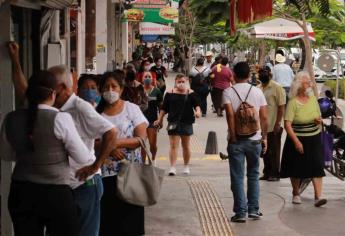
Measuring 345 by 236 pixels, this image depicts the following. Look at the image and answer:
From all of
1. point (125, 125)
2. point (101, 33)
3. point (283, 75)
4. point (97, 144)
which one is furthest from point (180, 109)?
point (283, 75)

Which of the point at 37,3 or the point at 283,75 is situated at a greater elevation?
the point at 37,3

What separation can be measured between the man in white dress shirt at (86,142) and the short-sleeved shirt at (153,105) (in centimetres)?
688

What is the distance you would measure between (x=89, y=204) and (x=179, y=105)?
6.12 m

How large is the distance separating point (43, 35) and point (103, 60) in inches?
298

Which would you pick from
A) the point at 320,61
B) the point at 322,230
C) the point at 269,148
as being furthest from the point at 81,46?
the point at 320,61

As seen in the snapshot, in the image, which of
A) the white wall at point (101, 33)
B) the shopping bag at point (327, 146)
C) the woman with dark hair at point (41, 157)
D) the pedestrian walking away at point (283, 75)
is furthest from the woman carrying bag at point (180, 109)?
the pedestrian walking away at point (283, 75)

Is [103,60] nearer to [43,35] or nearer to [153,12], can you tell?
[43,35]

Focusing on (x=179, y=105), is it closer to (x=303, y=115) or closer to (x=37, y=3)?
(x=303, y=115)

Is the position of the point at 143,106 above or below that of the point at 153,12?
below

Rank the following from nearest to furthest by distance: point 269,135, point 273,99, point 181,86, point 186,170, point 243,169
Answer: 1. point 243,169
2. point 273,99
3. point 269,135
4. point 181,86
5. point 186,170

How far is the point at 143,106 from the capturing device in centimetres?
986

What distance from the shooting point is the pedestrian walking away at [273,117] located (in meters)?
10.4

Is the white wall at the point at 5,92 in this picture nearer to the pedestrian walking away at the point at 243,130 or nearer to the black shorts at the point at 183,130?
the pedestrian walking away at the point at 243,130

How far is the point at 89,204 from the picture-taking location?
5023 mm
